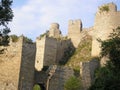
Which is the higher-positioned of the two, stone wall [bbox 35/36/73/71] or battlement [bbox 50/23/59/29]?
battlement [bbox 50/23/59/29]

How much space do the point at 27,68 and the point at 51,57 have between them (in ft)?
50.9

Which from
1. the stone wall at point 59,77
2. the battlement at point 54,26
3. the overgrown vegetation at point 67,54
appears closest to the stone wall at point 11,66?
the stone wall at point 59,77

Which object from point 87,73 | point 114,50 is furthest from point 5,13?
point 87,73

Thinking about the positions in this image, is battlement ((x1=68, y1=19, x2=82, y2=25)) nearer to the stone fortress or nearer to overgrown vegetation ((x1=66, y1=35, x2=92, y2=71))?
the stone fortress

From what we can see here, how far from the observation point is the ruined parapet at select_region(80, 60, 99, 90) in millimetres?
55125

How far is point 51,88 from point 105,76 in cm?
1893

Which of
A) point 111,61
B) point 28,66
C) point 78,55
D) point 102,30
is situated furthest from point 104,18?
point 111,61

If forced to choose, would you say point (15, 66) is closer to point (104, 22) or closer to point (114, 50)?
point (114, 50)

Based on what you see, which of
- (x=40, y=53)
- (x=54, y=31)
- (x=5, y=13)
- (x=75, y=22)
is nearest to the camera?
(x=5, y=13)

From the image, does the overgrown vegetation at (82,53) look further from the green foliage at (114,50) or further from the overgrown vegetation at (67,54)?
the green foliage at (114,50)

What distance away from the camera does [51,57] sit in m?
63.2

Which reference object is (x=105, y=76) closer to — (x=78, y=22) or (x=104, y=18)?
(x=104, y=18)

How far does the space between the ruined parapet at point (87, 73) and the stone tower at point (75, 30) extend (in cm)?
1031

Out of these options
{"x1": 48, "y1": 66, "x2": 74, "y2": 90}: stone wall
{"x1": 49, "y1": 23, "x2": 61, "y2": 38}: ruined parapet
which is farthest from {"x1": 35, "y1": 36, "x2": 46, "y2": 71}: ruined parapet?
{"x1": 49, "y1": 23, "x2": 61, "y2": 38}: ruined parapet
